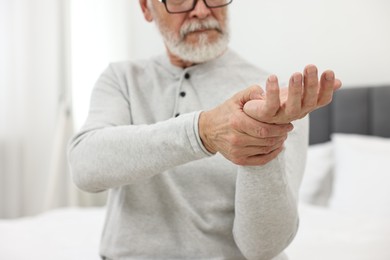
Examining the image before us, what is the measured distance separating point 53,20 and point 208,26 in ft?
6.18

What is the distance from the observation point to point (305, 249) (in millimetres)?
1405

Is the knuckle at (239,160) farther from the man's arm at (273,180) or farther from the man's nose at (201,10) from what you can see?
the man's nose at (201,10)

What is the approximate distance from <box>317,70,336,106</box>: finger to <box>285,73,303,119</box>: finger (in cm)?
3

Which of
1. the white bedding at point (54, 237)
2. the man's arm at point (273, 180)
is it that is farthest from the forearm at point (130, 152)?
the white bedding at point (54, 237)

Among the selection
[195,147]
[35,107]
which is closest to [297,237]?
[195,147]

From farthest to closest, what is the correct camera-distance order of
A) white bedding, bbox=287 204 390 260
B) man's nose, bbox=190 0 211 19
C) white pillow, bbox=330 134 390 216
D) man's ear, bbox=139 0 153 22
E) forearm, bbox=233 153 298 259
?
white pillow, bbox=330 134 390 216 < white bedding, bbox=287 204 390 260 < man's ear, bbox=139 0 153 22 < man's nose, bbox=190 0 211 19 < forearm, bbox=233 153 298 259

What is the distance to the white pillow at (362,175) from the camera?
177 centimetres

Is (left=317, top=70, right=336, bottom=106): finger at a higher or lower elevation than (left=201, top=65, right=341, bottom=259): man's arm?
higher

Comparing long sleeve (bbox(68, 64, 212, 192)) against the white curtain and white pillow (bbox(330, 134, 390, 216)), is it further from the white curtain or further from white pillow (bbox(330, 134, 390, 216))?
the white curtain

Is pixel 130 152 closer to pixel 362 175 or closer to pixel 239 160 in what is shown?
pixel 239 160

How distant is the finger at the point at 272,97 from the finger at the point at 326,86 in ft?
0.17

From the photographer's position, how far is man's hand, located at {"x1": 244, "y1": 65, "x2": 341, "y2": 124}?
1.90 ft

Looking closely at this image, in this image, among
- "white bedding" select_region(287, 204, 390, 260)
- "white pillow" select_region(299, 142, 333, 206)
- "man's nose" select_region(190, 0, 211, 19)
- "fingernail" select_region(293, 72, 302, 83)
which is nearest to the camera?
"fingernail" select_region(293, 72, 302, 83)

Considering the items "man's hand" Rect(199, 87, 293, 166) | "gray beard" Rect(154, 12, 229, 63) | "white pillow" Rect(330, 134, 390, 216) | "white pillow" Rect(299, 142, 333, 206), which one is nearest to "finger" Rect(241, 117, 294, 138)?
"man's hand" Rect(199, 87, 293, 166)
